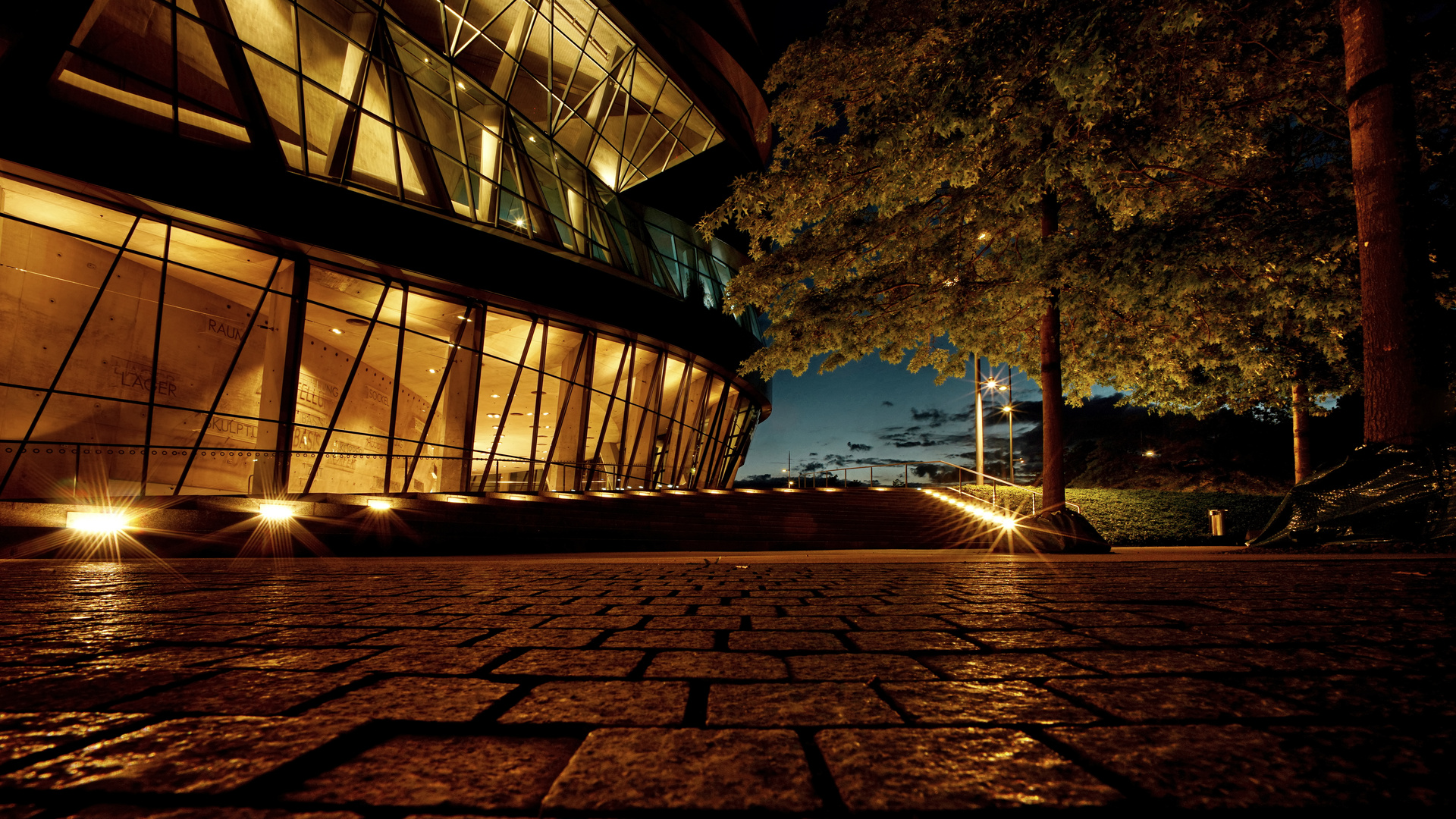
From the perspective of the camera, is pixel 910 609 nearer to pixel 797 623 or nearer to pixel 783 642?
pixel 797 623

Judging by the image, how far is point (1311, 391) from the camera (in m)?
14.5

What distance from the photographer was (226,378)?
1345cm

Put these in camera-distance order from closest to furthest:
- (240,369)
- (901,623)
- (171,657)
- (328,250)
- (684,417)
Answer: (171,657)
(901,623)
(328,250)
(240,369)
(684,417)

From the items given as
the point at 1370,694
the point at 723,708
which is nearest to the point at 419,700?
the point at 723,708

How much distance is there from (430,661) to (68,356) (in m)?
15.2

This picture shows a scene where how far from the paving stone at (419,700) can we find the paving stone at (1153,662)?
5.47ft

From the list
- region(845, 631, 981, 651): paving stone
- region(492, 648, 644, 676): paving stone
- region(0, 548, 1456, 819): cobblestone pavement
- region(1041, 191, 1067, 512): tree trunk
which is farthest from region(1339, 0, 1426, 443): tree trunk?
region(492, 648, 644, 676): paving stone

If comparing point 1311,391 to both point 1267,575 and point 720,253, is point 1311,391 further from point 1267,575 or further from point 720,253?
point 720,253

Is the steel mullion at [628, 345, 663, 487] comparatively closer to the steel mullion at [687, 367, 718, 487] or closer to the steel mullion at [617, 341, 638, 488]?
the steel mullion at [617, 341, 638, 488]

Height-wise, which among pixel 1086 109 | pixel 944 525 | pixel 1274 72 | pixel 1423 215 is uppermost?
pixel 1274 72

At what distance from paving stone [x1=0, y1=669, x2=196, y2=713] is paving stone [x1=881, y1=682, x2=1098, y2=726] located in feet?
6.03

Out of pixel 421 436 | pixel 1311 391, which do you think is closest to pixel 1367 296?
pixel 1311 391

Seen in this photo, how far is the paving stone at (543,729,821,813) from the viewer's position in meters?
0.92

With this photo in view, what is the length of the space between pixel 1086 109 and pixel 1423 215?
3.41 metres
